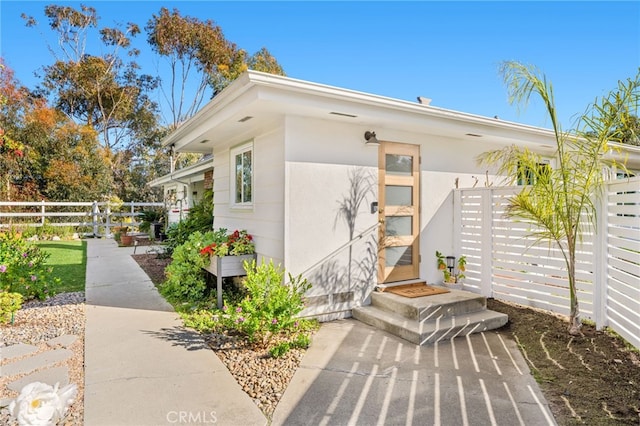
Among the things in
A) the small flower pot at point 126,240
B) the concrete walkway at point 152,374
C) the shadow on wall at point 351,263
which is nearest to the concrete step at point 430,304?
the shadow on wall at point 351,263

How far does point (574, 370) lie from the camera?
3410 mm

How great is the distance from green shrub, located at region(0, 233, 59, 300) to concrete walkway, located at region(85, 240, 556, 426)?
1.27 metres

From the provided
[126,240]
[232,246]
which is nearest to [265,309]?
[232,246]

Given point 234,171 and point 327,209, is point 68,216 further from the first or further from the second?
point 327,209

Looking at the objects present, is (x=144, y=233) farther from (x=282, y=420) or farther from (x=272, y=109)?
(x=282, y=420)

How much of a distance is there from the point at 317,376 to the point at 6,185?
64.2 feet

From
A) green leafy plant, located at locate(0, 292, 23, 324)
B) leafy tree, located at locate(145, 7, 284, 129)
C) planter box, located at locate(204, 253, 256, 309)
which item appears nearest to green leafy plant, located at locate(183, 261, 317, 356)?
planter box, located at locate(204, 253, 256, 309)

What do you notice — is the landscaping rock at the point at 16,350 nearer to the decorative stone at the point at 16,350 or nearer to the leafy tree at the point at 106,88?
the decorative stone at the point at 16,350

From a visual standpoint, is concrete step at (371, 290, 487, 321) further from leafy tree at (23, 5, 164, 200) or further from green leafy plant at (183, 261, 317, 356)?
leafy tree at (23, 5, 164, 200)

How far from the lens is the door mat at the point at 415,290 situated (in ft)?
16.9

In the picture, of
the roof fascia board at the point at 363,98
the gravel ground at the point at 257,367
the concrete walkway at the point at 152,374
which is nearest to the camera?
the concrete walkway at the point at 152,374

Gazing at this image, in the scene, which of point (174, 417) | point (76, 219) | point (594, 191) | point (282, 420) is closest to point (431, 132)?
point (594, 191)

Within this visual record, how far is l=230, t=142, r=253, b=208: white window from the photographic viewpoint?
19.7 ft

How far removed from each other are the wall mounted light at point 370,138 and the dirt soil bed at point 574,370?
286cm
